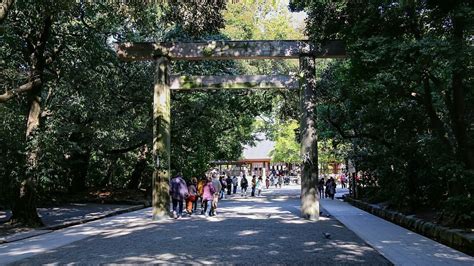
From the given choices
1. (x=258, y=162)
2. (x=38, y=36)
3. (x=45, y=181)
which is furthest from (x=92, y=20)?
(x=258, y=162)

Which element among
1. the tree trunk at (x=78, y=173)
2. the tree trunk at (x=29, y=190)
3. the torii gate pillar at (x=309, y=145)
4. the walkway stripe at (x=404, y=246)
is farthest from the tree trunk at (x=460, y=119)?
the tree trunk at (x=78, y=173)

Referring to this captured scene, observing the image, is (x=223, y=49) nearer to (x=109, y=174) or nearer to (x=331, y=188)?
(x=331, y=188)

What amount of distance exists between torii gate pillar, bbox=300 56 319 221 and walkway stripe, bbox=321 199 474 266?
1.75 meters

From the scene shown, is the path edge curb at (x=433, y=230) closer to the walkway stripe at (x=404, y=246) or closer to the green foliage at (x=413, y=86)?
the walkway stripe at (x=404, y=246)

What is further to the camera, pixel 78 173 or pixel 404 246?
pixel 78 173

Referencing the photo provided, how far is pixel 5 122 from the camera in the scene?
60.5 feet

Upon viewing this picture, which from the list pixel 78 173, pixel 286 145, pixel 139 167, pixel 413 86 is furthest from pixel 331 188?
pixel 286 145

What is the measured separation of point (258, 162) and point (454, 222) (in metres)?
54.5

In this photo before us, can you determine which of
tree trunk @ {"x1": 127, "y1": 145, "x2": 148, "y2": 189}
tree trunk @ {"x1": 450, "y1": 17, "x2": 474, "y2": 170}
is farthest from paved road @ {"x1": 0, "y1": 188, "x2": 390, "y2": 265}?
tree trunk @ {"x1": 127, "y1": 145, "x2": 148, "y2": 189}

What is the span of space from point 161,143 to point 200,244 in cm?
743

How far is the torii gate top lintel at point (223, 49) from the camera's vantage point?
707 inches

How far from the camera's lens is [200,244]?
1100cm

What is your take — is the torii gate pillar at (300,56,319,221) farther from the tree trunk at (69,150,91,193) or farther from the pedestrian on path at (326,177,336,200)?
the tree trunk at (69,150,91,193)

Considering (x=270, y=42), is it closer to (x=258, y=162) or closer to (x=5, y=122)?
(x=5, y=122)
